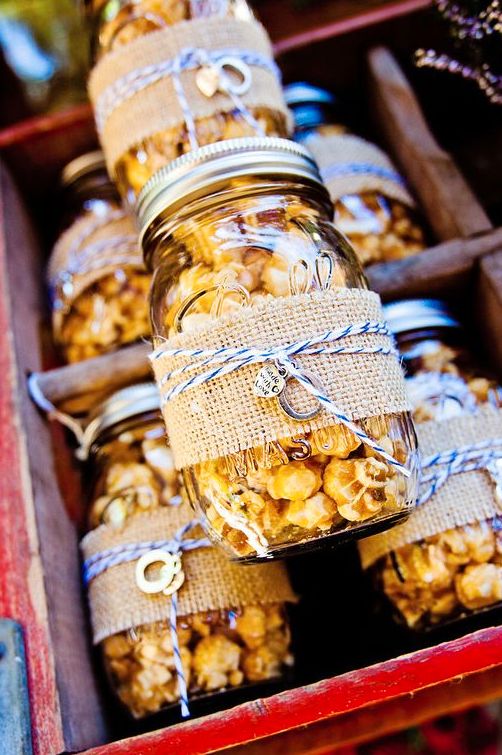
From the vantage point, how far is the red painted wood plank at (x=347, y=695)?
0.59m

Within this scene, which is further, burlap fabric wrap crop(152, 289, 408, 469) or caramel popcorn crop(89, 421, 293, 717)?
caramel popcorn crop(89, 421, 293, 717)

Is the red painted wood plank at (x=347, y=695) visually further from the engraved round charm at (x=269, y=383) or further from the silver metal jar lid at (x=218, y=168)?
the silver metal jar lid at (x=218, y=168)

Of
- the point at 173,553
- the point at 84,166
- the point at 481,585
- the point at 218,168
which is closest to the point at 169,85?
the point at 218,168

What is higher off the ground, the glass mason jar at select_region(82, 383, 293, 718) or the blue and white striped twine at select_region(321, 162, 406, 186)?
the blue and white striped twine at select_region(321, 162, 406, 186)

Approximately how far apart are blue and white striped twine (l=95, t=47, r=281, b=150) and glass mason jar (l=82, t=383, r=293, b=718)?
1.02 ft

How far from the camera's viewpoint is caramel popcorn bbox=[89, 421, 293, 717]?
698 mm

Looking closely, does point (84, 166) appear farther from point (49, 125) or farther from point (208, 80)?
point (208, 80)

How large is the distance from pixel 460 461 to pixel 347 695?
0.25 m

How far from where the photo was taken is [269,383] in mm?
568

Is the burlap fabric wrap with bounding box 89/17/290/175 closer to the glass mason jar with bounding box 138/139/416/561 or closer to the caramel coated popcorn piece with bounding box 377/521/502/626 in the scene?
the glass mason jar with bounding box 138/139/416/561

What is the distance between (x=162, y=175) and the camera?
0.66 m

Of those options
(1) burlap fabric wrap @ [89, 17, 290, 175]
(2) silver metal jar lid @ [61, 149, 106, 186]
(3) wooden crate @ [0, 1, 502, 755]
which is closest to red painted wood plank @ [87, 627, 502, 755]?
(3) wooden crate @ [0, 1, 502, 755]

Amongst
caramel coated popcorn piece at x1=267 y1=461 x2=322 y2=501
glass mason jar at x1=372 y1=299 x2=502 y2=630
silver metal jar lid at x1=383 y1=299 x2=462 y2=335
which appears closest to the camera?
caramel coated popcorn piece at x1=267 y1=461 x2=322 y2=501

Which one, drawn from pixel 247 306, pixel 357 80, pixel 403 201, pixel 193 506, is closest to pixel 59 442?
pixel 193 506
